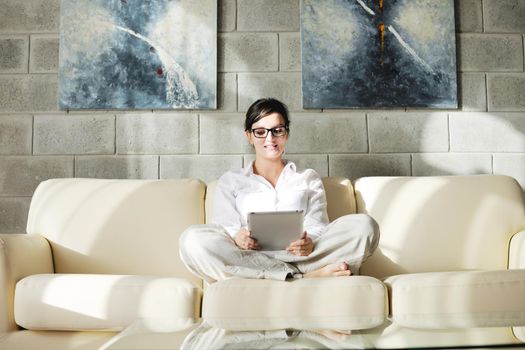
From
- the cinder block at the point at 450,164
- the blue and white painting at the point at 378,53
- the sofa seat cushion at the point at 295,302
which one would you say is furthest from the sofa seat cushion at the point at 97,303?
the cinder block at the point at 450,164

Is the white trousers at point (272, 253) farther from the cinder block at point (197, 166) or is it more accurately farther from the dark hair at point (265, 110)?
the cinder block at point (197, 166)

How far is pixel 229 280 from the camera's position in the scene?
1675 millimetres

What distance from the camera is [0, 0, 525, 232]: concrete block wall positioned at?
265 cm

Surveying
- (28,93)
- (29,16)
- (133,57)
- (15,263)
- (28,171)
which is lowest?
(15,263)

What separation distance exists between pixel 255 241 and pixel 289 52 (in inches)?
48.3

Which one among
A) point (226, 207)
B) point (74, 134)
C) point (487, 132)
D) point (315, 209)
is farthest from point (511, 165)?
point (74, 134)

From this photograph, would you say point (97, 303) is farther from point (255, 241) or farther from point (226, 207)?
point (226, 207)

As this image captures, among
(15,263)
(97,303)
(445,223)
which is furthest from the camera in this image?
(445,223)

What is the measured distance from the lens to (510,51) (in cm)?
277

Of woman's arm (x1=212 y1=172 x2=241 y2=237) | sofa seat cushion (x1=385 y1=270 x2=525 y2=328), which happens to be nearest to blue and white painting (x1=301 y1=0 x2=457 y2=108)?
woman's arm (x1=212 y1=172 x2=241 y2=237)

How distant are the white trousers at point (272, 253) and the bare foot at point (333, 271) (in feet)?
0.17

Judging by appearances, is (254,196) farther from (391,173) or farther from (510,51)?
(510,51)

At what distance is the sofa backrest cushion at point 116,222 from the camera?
2.16 meters

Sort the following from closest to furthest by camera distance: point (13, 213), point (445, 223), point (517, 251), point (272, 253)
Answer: point (272, 253) → point (517, 251) → point (445, 223) → point (13, 213)
